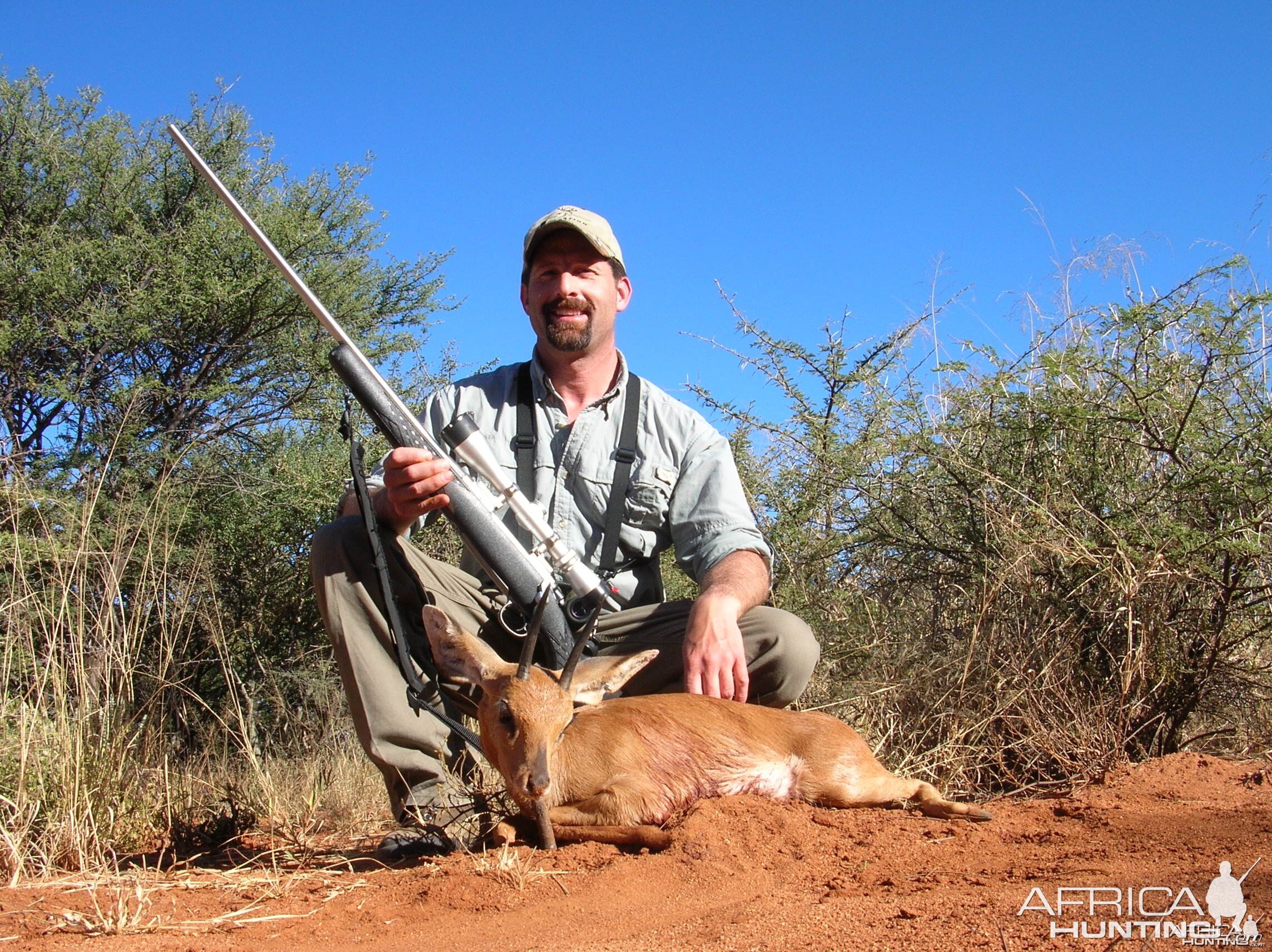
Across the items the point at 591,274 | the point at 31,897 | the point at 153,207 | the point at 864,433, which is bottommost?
the point at 31,897

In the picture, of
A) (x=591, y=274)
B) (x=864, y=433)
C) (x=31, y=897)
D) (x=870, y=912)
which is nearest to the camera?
(x=870, y=912)

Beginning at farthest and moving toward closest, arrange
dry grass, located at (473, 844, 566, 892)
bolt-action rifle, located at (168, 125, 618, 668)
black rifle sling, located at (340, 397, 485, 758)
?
bolt-action rifle, located at (168, 125, 618, 668) → black rifle sling, located at (340, 397, 485, 758) → dry grass, located at (473, 844, 566, 892)

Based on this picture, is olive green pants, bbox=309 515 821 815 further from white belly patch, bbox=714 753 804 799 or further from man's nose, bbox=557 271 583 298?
man's nose, bbox=557 271 583 298

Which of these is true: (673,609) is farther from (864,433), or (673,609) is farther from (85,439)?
(85,439)

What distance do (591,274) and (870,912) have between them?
3.43 meters

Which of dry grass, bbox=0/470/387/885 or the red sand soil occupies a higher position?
dry grass, bbox=0/470/387/885

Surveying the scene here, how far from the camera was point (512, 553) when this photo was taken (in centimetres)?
425

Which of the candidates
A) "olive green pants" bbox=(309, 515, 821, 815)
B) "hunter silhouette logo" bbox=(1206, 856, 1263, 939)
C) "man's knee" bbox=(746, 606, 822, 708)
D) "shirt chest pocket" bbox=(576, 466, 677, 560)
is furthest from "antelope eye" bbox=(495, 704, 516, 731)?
"hunter silhouette logo" bbox=(1206, 856, 1263, 939)

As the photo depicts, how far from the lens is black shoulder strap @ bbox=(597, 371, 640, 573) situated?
4.86m

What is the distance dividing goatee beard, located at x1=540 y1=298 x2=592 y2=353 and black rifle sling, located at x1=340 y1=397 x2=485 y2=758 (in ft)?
3.81

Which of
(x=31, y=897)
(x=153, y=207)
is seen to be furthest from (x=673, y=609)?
(x=153, y=207)

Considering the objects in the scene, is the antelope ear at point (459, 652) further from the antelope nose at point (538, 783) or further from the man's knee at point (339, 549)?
the man's knee at point (339, 549)

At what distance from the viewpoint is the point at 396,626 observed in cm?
409

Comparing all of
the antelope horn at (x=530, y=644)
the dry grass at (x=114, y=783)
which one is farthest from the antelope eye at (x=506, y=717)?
the dry grass at (x=114, y=783)
